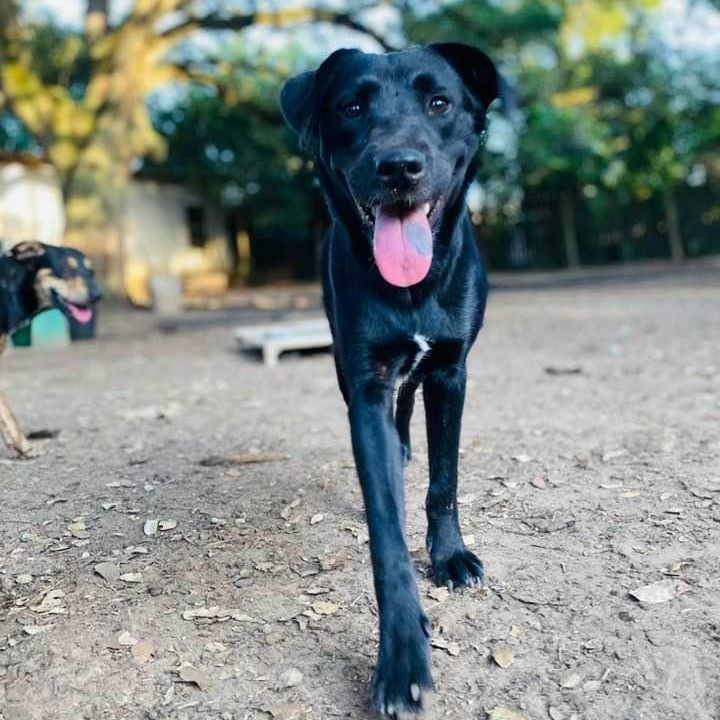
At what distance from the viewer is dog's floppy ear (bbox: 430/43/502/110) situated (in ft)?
7.73

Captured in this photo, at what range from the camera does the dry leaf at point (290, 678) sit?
1989 mm

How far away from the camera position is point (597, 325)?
8805 mm

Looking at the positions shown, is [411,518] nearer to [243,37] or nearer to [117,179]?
[117,179]

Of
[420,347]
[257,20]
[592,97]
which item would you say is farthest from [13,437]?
[592,97]

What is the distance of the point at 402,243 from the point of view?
2.12 m

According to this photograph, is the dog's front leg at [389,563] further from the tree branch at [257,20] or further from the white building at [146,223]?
the white building at [146,223]

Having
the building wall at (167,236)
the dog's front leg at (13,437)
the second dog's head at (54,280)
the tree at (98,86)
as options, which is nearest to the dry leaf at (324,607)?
the dog's front leg at (13,437)

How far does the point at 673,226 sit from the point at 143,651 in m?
21.7

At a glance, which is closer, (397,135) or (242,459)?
(397,135)

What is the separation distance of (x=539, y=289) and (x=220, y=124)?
36.2 feet

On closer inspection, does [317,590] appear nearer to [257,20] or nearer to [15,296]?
[15,296]

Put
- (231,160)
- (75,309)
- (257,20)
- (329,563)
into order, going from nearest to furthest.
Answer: (329,563) < (75,309) < (257,20) < (231,160)

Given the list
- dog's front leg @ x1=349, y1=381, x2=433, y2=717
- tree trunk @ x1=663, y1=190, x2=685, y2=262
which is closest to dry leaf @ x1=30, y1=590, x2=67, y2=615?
dog's front leg @ x1=349, y1=381, x2=433, y2=717

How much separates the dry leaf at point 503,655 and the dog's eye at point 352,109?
1.53 m
